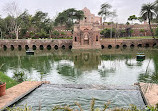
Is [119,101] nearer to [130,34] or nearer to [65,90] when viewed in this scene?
[65,90]

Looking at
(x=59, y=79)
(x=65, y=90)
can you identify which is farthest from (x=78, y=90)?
(x=59, y=79)

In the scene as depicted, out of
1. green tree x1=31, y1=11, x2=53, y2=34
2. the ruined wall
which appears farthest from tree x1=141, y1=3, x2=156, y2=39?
Result: green tree x1=31, y1=11, x2=53, y2=34

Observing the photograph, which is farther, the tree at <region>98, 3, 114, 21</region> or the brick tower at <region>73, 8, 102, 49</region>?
the tree at <region>98, 3, 114, 21</region>

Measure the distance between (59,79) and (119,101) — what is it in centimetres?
613

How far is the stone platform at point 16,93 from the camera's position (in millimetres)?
6176

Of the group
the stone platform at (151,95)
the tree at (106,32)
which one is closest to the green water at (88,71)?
the stone platform at (151,95)

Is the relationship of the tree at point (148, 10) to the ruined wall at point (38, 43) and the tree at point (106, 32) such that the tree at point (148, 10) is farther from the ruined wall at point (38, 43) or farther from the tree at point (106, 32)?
the ruined wall at point (38, 43)

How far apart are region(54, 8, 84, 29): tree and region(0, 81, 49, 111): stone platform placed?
54.0 metres

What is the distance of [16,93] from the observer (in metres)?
7.21

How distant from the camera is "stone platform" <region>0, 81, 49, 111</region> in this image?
618 centimetres

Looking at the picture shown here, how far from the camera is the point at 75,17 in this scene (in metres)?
62.1

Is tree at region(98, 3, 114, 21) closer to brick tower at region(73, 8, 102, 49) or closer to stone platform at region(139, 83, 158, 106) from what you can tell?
brick tower at region(73, 8, 102, 49)

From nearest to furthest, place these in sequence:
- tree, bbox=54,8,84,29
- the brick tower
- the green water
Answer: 1. the green water
2. the brick tower
3. tree, bbox=54,8,84,29

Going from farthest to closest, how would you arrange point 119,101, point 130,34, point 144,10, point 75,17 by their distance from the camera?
point 75,17 < point 130,34 < point 144,10 < point 119,101
